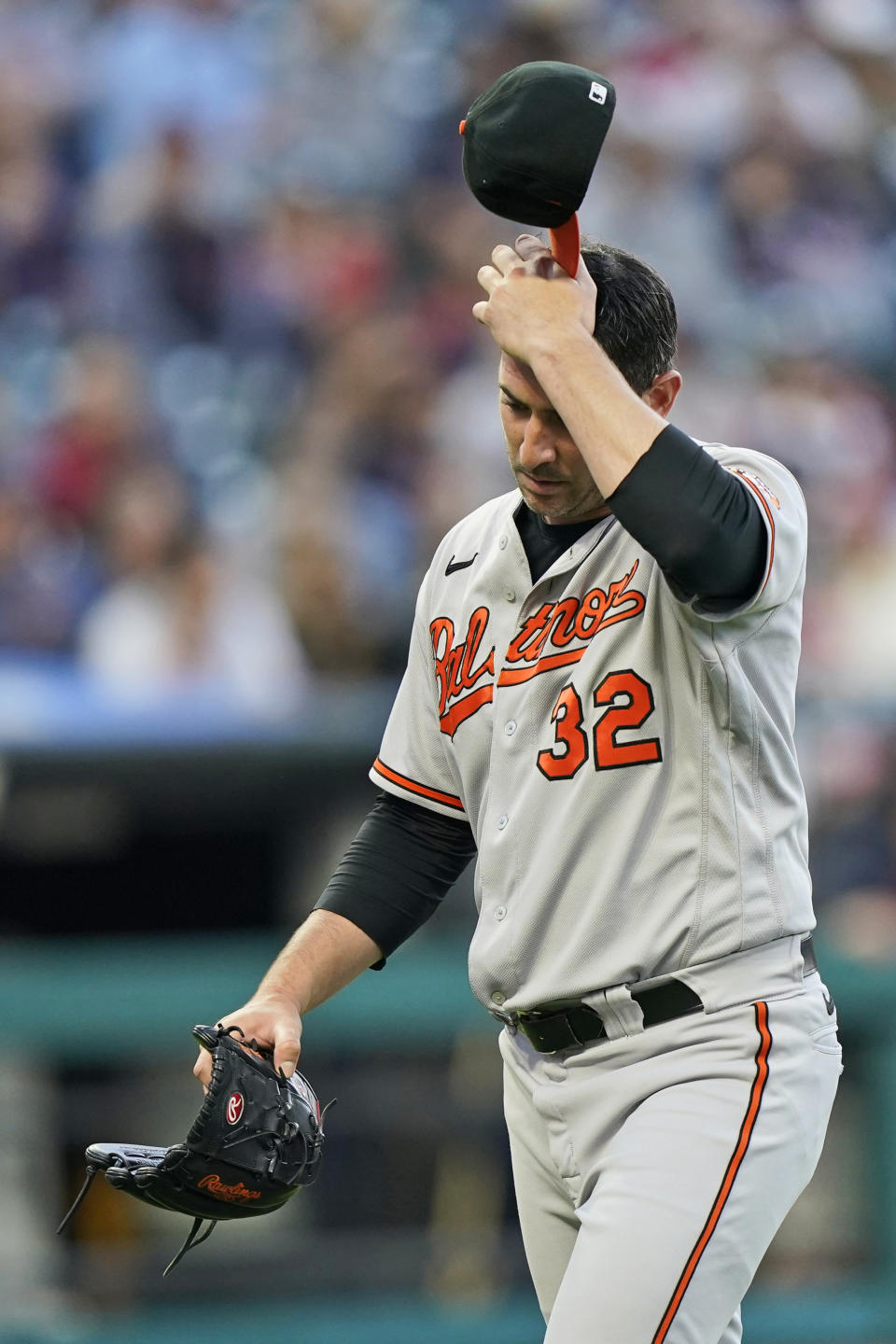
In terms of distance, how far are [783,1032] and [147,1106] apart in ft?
10.1

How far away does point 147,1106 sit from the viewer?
5066 mm

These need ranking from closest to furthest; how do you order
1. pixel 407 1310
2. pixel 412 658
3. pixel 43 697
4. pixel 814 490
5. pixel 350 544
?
pixel 412 658 < pixel 407 1310 < pixel 43 697 < pixel 350 544 < pixel 814 490

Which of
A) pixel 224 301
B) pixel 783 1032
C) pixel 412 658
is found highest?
pixel 224 301

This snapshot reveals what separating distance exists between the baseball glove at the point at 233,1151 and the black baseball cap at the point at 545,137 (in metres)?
1.16

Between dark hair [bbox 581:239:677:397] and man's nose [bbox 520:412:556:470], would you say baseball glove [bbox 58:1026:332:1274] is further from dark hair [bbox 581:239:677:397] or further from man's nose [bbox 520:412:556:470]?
dark hair [bbox 581:239:677:397]

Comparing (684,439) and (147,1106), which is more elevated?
(684,439)

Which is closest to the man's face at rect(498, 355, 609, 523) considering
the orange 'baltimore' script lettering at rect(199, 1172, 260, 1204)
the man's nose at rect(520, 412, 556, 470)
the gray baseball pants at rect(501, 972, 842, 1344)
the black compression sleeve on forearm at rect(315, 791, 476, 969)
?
the man's nose at rect(520, 412, 556, 470)

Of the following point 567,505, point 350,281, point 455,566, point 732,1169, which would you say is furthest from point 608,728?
point 350,281

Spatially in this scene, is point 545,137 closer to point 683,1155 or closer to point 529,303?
point 529,303

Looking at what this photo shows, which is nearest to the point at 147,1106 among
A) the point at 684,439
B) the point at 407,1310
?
the point at 407,1310

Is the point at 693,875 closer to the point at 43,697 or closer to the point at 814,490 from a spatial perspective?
the point at 43,697

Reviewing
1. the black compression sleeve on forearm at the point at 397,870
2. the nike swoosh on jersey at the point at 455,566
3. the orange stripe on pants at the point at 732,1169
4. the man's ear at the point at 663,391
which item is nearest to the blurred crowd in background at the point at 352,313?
the black compression sleeve on forearm at the point at 397,870

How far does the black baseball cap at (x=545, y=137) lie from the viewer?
7.18 ft

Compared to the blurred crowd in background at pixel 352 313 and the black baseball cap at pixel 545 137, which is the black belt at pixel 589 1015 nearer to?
the black baseball cap at pixel 545 137
